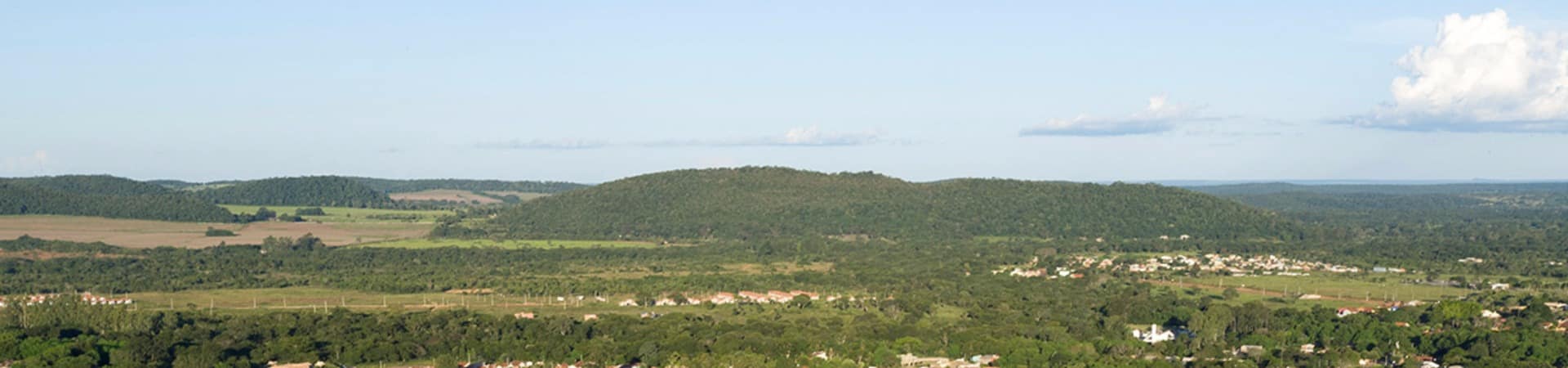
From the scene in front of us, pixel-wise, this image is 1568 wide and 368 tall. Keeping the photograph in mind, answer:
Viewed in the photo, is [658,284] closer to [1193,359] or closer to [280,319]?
[280,319]

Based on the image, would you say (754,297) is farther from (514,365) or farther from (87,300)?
(87,300)

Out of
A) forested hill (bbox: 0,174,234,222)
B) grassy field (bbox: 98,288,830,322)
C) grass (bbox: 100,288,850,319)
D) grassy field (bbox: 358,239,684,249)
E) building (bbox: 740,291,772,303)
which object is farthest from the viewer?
forested hill (bbox: 0,174,234,222)

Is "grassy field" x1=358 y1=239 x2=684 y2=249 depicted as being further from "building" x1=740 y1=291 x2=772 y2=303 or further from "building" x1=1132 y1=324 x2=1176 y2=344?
"building" x1=1132 y1=324 x2=1176 y2=344

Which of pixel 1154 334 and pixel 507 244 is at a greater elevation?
pixel 507 244

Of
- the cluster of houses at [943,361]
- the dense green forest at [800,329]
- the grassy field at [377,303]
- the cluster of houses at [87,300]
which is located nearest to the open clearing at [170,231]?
the dense green forest at [800,329]

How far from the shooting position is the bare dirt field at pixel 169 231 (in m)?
133

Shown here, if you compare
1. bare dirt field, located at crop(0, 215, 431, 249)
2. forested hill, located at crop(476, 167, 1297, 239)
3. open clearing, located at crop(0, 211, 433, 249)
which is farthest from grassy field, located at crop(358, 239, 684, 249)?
forested hill, located at crop(476, 167, 1297, 239)

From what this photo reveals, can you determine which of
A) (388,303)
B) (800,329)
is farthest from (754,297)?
(388,303)

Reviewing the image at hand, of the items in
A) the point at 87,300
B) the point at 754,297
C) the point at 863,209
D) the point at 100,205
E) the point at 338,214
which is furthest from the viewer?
the point at 338,214

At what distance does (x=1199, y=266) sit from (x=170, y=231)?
320ft

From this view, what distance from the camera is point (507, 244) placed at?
5635 inches

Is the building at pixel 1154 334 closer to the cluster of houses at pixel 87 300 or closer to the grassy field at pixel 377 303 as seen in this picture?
the grassy field at pixel 377 303

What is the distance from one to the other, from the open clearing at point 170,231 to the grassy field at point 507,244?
4.60 m

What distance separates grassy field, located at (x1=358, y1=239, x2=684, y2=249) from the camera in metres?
138
